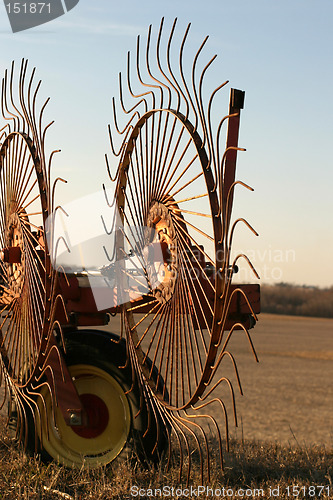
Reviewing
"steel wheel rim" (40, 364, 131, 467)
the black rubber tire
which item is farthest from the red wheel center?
the black rubber tire

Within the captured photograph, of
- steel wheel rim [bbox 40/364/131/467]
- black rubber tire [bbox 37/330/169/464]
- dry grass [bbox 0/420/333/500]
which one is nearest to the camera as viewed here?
dry grass [bbox 0/420/333/500]

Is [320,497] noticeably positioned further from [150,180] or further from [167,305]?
[150,180]

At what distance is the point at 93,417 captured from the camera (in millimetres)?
4812

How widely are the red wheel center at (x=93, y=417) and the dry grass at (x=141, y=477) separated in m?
0.30

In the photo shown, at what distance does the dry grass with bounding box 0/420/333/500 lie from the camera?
166 inches

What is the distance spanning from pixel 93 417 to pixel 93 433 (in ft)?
0.40

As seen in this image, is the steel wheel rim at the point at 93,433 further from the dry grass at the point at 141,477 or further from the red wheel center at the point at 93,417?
the dry grass at the point at 141,477

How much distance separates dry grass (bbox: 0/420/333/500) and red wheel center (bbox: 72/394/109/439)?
297mm

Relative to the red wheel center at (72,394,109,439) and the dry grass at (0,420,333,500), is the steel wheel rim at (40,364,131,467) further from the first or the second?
the dry grass at (0,420,333,500)

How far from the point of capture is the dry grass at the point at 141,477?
4223 millimetres

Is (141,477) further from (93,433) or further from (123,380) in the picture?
(123,380)

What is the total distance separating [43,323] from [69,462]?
3.58 ft

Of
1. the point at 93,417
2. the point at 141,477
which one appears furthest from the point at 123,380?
the point at 141,477

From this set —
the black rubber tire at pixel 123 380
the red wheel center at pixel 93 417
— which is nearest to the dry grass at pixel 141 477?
the black rubber tire at pixel 123 380
